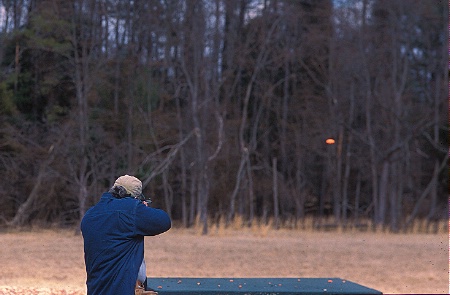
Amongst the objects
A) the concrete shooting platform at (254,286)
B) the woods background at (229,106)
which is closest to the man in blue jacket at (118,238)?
the concrete shooting platform at (254,286)

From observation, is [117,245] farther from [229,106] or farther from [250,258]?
[229,106]

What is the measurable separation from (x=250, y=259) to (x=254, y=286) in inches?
329

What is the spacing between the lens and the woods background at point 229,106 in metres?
26.5

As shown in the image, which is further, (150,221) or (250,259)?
(250,259)

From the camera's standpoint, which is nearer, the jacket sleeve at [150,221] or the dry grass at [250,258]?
the jacket sleeve at [150,221]

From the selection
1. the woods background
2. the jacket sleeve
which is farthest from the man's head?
the woods background

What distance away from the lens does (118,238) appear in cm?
411

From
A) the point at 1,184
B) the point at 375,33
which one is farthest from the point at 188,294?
the point at 375,33

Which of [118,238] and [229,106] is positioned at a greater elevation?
[229,106]

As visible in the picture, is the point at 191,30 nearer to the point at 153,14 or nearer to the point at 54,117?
the point at 153,14

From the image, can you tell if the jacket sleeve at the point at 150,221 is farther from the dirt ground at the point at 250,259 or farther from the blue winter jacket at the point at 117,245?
the dirt ground at the point at 250,259

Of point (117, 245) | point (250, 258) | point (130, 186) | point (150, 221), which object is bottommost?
point (250, 258)

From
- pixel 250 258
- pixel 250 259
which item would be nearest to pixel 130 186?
pixel 250 259

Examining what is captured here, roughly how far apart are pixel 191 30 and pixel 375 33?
6541 mm
